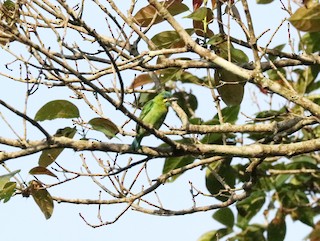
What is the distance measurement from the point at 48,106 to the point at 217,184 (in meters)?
1.23

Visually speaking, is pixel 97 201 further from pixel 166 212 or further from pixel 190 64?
pixel 190 64

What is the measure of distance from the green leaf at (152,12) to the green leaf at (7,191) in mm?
973

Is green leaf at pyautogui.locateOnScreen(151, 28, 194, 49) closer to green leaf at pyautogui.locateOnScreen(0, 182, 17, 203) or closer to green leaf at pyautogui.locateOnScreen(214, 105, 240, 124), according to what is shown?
green leaf at pyautogui.locateOnScreen(214, 105, 240, 124)

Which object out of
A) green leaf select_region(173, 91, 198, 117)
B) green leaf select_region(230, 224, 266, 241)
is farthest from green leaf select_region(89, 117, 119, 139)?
green leaf select_region(230, 224, 266, 241)

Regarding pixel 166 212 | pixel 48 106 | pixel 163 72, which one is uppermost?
pixel 163 72

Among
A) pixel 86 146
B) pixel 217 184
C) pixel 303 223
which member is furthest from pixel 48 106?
pixel 303 223

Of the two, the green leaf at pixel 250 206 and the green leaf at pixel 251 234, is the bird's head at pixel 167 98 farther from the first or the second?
the green leaf at pixel 251 234

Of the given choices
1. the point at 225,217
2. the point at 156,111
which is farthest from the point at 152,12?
the point at 225,217

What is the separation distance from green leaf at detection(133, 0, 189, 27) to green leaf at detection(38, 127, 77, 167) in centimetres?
66

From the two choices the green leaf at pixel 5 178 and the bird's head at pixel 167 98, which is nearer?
the green leaf at pixel 5 178

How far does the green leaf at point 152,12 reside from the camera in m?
3.77

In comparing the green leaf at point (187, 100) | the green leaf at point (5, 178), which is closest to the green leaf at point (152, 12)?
the green leaf at point (5, 178)

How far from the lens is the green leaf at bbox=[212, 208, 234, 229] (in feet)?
16.3

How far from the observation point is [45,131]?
10.3ft
